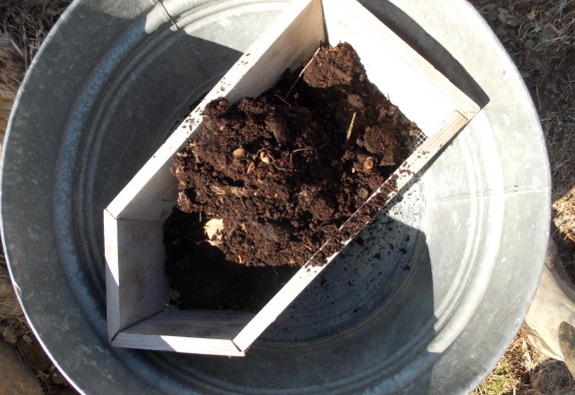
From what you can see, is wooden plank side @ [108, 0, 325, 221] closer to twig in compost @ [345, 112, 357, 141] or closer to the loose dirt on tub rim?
the loose dirt on tub rim

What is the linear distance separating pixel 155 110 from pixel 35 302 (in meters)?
0.85

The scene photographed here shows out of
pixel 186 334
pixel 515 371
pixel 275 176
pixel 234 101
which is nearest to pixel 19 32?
pixel 234 101

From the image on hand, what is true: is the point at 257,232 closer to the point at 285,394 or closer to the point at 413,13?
the point at 285,394

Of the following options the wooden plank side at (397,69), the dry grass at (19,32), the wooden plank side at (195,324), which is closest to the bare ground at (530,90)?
the dry grass at (19,32)

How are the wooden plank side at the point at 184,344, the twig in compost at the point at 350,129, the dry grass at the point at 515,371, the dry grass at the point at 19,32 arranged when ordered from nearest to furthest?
the wooden plank side at the point at 184,344
the twig in compost at the point at 350,129
the dry grass at the point at 19,32
the dry grass at the point at 515,371

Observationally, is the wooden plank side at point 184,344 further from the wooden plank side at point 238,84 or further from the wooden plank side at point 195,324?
the wooden plank side at point 238,84

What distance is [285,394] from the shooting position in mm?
1223

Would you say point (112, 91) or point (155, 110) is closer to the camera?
point (112, 91)

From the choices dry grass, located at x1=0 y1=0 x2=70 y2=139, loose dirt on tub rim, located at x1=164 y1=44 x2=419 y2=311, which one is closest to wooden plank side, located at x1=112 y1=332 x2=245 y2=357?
loose dirt on tub rim, located at x1=164 y1=44 x2=419 y2=311

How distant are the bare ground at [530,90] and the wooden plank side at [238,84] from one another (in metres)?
1.07

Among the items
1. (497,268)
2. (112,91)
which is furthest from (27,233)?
(497,268)

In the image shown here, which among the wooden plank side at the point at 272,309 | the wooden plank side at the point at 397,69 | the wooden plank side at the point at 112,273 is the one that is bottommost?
the wooden plank side at the point at 112,273

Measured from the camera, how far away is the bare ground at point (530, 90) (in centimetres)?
159

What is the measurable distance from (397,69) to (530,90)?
1.05 meters
